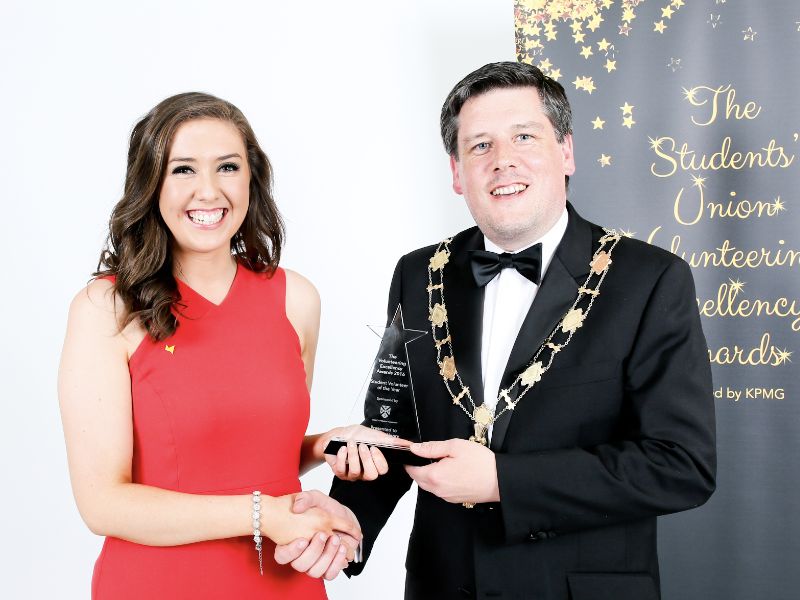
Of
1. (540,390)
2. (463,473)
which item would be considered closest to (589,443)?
(540,390)

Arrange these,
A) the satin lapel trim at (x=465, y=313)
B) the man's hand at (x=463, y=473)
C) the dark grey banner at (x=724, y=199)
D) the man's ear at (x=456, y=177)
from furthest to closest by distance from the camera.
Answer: the dark grey banner at (x=724, y=199)
the man's ear at (x=456, y=177)
the satin lapel trim at (x=465, y=313)
the man's hand at (x=463, y=473)

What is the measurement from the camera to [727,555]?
345 cm

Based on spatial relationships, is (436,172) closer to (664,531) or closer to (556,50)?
(556,50)

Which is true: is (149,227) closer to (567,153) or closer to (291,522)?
(291,522)

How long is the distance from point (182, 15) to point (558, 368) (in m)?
2.98

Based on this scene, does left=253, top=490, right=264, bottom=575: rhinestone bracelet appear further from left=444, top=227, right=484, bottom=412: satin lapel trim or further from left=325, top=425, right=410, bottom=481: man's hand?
left=444, top=227, right=484, bottom=412: satin lapel trim

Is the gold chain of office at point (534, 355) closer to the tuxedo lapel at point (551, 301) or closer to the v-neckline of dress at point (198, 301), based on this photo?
the tuxedo lapel at point (551, 301)

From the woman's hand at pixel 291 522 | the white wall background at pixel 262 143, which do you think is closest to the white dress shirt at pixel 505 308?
the woman's hand at pixel 291 522

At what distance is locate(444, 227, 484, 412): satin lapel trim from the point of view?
93.0 inches

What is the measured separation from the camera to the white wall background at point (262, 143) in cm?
412

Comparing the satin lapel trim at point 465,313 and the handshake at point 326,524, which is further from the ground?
the satin lapel trim at point 465,313

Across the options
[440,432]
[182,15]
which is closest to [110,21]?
[182,15]

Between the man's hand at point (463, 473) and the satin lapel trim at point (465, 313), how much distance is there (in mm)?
217

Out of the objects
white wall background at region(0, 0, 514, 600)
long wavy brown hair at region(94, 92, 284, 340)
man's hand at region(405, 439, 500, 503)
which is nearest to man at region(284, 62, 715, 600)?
man's hand at region(405, 439, 500, 503)
